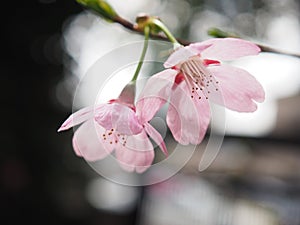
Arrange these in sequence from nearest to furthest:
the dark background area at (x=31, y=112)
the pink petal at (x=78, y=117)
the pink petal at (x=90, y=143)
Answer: the pink petal at (x=78, y=117), the pink petal at (x=90, y=143), the dark background area at (x=31, y=112)

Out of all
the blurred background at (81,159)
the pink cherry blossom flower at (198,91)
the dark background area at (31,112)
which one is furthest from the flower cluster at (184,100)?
the dark background area at (31,112)

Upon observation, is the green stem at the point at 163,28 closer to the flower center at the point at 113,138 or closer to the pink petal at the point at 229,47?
the pink petal at the point at 229,47

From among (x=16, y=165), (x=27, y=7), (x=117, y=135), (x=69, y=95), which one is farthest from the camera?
(x=69, y=95)

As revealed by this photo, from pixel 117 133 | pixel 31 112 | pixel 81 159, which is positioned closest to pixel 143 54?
pixel 117 133

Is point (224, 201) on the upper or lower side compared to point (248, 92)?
lower

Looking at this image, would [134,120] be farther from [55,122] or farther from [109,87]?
[55,122]

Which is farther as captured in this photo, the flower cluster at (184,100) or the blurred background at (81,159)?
the blurred background at (81,159)

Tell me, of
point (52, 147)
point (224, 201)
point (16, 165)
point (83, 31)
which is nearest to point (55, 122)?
point (52, 147)
